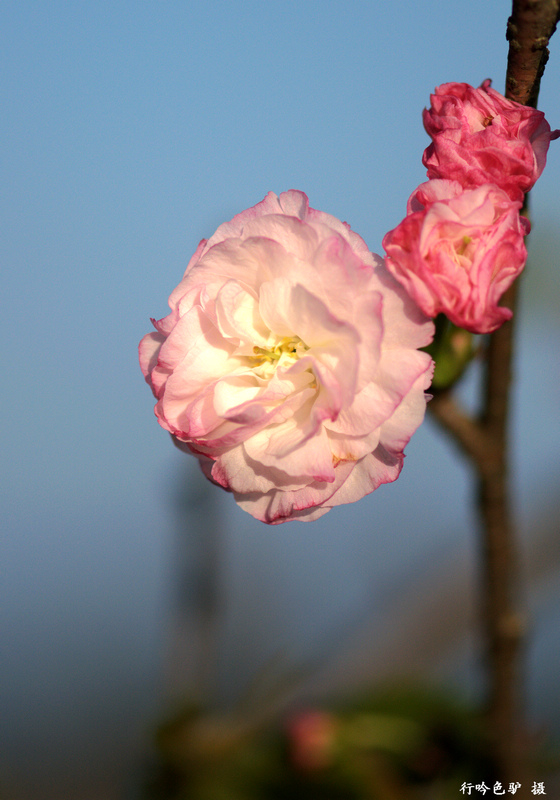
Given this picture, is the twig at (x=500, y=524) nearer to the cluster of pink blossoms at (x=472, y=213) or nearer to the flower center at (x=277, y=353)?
the cluster of pink blossoms at (x=472, y=213)

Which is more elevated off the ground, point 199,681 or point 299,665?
point 299,665

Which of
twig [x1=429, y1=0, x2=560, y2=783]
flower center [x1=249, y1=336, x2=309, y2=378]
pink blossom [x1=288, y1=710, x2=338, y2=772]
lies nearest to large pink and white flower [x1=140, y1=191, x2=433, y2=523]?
flower center [x1=249, y1=336, x2=309, y2=378]

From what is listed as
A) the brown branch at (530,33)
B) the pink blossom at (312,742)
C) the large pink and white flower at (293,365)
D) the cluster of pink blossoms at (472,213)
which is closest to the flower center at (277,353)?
the large pink and white flower at (293,365)

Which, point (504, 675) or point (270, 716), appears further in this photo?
point (270, 716)

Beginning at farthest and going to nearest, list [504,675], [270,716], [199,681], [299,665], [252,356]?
[199,681] → [270,716] → [299,665] → [504,675] → [252,356]

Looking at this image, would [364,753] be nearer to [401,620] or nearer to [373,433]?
[401,620]

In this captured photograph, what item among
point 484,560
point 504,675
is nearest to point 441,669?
point 504,675

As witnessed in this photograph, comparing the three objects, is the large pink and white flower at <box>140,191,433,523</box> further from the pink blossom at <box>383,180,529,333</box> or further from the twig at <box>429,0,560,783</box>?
the twig at <box>429,0,560,783</box>

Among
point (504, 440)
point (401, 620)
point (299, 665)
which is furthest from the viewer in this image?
point (401, 620)
